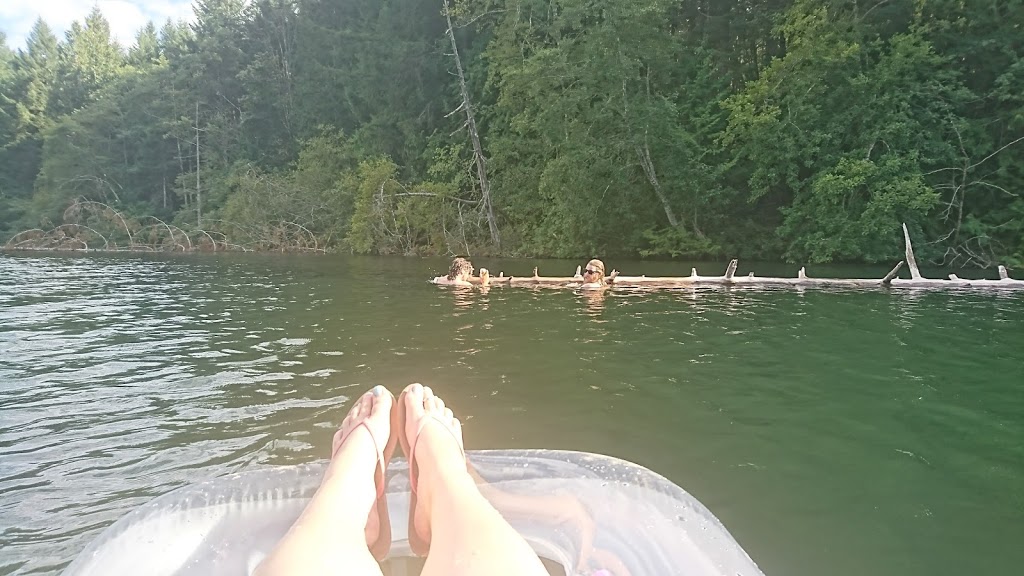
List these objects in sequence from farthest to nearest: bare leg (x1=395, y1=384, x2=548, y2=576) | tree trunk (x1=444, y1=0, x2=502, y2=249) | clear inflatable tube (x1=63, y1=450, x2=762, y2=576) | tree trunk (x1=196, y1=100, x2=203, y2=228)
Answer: tree trunk (x1=196, y1=100, x2=203, y2=228), tree trunk (x1=444, y1=0, x2=502, y2=249), clear inflatable tube (x1=63, y1=450, x2=762, y2=576), bare leg (x1=395, y1=384, x2=548, y2=576)

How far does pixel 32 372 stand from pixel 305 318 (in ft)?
11.4

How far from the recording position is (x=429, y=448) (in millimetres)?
2336

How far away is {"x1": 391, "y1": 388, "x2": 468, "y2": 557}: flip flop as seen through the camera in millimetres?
2152

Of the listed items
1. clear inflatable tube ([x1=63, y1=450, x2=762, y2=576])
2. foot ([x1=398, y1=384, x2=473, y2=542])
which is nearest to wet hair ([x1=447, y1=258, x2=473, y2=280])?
foot ([x1=398, y1=384, x2=473, y2=542])

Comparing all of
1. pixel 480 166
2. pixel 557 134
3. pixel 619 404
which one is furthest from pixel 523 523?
pixel 480 166

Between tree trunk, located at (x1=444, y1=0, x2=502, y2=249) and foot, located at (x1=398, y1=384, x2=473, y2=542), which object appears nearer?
foot, located at (x1=398, y1=384, x2=473, y2=542)

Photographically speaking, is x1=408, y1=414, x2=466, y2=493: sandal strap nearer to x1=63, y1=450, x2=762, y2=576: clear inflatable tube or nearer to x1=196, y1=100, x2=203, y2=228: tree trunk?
x1=63, y1=450, x2=762, y2=576: clear inflatable tube

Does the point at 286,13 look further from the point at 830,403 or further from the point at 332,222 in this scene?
the point at 830,403

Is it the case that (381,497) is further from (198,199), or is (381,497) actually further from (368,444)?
(198,199)

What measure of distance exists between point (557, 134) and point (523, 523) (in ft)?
67.4

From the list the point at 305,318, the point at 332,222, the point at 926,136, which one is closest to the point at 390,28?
the point at 332,222

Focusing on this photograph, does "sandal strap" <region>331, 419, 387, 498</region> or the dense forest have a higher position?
the dense forest

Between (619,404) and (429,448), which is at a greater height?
(429,448)

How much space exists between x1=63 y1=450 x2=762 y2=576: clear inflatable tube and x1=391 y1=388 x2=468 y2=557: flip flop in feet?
0.42
